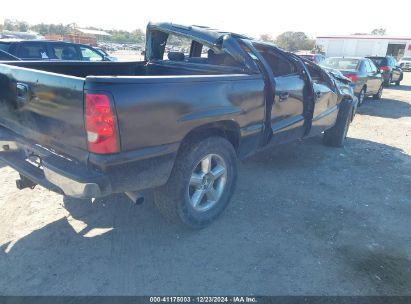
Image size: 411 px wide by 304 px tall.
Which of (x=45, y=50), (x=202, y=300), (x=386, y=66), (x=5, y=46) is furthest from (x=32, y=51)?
(x=386, y=66)

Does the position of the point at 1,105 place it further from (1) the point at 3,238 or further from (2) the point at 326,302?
(2) the point at 326,302

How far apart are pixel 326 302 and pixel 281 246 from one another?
723mm

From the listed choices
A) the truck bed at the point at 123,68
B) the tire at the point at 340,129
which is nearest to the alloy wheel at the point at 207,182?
the truck bed at the point at 123,68

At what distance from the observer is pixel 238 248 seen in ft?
10.2

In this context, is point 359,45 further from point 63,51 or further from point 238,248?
point 238,248

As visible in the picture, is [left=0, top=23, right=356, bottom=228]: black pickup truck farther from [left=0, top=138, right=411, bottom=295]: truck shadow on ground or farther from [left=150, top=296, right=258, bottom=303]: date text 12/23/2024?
[left=150, top=296, right=258, bottom=303]: date text 12/23/2024

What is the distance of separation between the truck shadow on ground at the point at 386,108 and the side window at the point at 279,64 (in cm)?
676

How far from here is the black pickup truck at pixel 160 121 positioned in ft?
7.80

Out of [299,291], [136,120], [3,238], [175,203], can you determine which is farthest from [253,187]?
[3,238]

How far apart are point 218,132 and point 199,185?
22.4 inches

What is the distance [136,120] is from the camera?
242 centimetres

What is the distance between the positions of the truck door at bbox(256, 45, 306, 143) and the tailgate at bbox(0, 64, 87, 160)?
7.13ft

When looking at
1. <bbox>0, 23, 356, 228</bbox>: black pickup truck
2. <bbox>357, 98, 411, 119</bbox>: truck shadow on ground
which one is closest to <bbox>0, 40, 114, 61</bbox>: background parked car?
<bbox>0, 23, 356, 228</bbox>: black pickup truck

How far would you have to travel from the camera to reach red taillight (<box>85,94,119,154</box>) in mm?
2271
